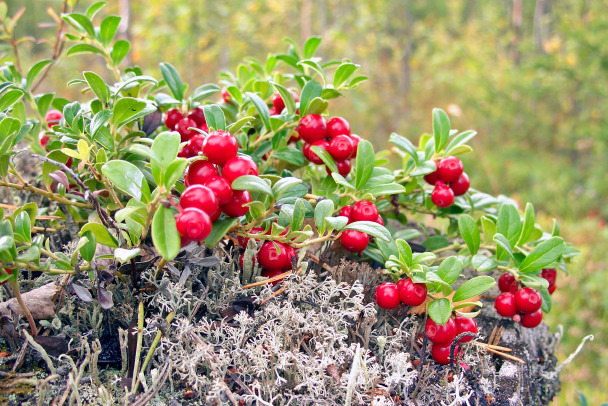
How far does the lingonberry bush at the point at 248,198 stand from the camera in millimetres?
949

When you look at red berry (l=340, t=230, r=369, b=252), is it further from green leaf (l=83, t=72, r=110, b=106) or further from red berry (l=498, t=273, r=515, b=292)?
green leaf (l=83, t=72, r=110, b=106)

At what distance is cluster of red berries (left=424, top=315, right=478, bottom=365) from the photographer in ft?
3.65

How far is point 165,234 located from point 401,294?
1.81ft

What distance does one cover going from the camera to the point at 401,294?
1.13 m

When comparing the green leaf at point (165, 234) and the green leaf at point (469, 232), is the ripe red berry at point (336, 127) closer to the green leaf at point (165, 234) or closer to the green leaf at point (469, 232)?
the green leaf at point (469, 232)

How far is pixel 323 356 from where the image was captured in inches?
39.6

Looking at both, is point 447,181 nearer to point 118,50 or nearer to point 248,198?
point 248,198

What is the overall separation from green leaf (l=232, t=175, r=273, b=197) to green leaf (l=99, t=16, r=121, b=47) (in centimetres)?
80

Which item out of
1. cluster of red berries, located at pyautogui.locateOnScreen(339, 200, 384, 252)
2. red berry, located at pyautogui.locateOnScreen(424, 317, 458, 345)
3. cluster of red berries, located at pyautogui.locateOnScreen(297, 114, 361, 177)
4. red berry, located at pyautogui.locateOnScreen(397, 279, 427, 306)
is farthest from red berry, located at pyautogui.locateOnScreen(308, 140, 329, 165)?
red berry, located at pyautogui.locateOnScreen(424, 317, 458, 345)

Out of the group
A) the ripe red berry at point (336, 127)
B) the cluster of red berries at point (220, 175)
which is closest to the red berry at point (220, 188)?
the cluster of red berries at point (220, 175)

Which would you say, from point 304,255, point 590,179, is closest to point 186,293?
point 304,255

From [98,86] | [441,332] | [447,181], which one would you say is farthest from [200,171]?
[447,181]

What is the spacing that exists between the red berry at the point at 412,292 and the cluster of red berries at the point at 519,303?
285 mm

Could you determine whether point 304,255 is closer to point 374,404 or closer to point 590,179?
point 374,404
